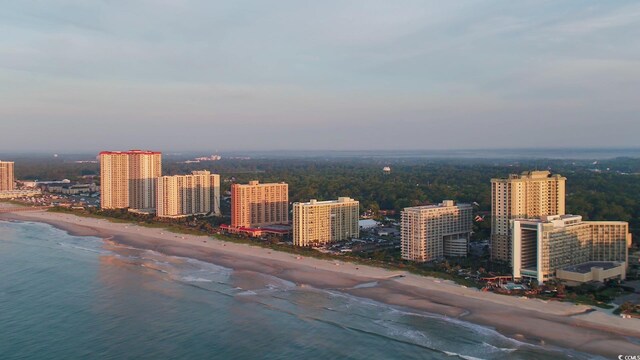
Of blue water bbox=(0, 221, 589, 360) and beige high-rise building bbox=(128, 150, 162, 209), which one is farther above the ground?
beige high-rise building bbox=(128, 150, 162, 209)

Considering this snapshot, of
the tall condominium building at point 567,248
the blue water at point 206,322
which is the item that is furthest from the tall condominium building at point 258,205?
the tall condominium building at point 567,248

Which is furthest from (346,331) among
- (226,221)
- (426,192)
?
(426,192)

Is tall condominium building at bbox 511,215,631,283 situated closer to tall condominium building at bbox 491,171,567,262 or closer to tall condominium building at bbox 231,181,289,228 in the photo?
tall condominium building at bbox 491,171,567,262

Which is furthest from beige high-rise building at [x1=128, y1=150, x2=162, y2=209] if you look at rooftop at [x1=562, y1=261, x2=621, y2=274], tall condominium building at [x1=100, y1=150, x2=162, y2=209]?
rooftop at [x1=562, y1=261, x2=621, y2=274]

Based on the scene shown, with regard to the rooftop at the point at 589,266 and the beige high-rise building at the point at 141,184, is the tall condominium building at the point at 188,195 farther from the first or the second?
the rooftop at the point at 589,266

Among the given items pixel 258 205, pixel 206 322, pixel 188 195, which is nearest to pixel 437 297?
pixel 206 322

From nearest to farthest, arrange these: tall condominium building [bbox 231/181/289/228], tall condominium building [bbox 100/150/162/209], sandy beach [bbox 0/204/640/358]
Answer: sandy beach [bbox 0/204/640/358], tall condominium building [bbox 231/181/289/228], tall condominium building [bbox 100/150/162/209]
